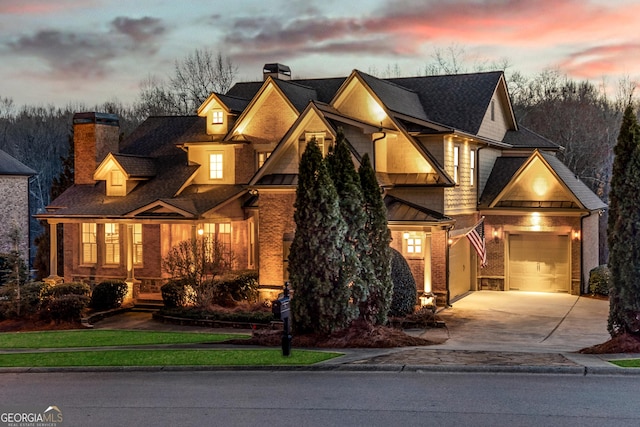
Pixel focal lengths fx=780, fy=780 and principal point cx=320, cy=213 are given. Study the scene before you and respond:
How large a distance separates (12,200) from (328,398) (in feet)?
115

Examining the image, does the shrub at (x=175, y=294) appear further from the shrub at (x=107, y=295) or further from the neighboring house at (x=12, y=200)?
the neighboring house at (x=12, y=200)

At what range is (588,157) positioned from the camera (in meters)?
51.7

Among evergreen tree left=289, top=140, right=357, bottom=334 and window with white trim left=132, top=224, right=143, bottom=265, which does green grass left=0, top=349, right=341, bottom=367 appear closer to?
evergreen tree left=289, top=140, right=357, bottom=334

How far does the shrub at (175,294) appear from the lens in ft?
89.9

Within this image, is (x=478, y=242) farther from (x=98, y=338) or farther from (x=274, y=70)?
(x=98, y=338)


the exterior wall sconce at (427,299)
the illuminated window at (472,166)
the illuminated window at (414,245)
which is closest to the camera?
the exterior wall sconce at (427,299)

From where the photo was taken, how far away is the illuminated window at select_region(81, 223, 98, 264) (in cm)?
3281

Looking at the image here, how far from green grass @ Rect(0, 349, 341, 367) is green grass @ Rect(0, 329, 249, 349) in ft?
7.34

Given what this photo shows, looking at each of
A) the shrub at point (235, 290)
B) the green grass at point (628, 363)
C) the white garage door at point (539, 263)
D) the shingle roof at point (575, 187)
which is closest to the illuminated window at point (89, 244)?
the shrub at point (235, 290)

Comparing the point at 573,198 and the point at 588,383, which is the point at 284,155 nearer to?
the point at 573,198

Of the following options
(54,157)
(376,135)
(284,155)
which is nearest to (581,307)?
(376,135)

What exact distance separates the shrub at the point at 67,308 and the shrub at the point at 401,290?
10.7 meters

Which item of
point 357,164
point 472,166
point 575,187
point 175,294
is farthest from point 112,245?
point 575,187

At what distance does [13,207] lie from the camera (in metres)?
43.0
